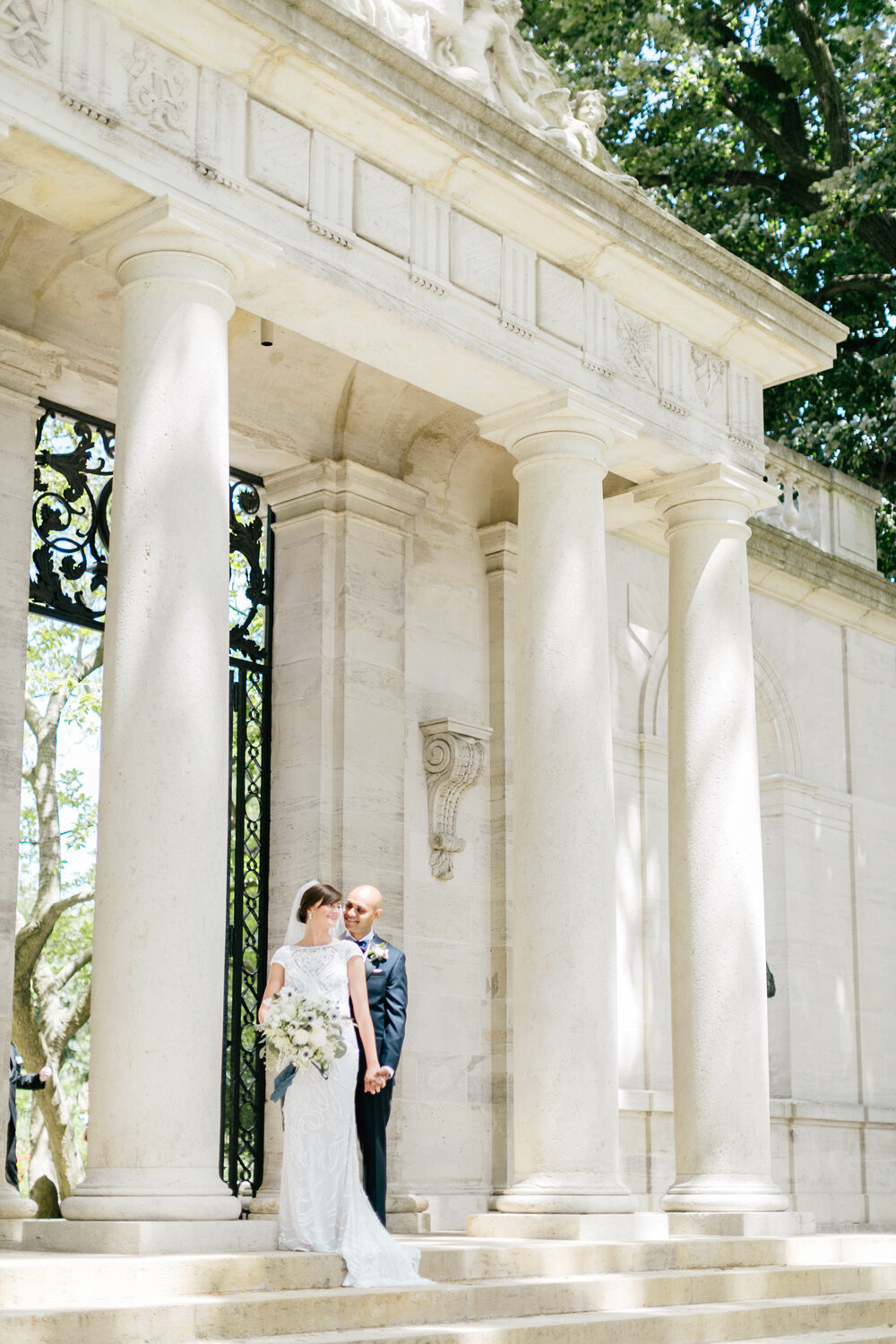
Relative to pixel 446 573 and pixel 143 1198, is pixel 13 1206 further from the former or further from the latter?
pixel 446 573

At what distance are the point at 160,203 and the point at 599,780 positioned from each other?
6417mm

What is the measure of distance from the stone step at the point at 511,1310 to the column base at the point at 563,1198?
98cm

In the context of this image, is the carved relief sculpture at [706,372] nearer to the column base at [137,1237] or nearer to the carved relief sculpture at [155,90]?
the carved relief sculpture at [155,90]

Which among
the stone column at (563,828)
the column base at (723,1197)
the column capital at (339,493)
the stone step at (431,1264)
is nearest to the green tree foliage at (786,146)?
the column capital at (339,493)

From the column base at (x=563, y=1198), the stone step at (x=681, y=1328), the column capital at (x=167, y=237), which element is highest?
the column capital at (x=167, y=237)

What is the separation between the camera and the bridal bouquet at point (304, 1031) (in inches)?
478

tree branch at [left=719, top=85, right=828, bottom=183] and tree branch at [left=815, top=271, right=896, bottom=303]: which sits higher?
tree branch at [left=719, top=85, right=828, bottom=183]

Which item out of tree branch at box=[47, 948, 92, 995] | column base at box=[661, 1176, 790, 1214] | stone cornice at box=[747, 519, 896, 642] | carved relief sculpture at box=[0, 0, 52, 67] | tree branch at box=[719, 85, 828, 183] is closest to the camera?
carved relief sculpture at box=[0, 0, 52, 67]

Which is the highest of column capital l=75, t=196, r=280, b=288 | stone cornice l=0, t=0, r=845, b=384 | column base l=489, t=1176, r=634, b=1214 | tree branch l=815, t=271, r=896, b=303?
tree branch l=815, t=271, r=896, b=303

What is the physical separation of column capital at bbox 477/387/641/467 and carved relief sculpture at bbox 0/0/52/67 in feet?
19.1

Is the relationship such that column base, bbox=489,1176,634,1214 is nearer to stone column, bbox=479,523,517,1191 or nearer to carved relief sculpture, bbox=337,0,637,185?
stone column, bbox=479,523,517,1191

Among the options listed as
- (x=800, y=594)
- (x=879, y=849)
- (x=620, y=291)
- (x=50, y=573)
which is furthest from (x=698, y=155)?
(x=50, y=573)

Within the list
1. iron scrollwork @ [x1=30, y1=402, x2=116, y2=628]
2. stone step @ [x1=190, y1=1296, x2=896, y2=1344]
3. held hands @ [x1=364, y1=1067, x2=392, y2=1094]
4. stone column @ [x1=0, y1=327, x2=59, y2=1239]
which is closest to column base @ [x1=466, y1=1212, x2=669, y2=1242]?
stone step @ [x1=190, y1=1296, x2=896, y2=1344]

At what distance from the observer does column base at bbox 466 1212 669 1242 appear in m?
14.1
